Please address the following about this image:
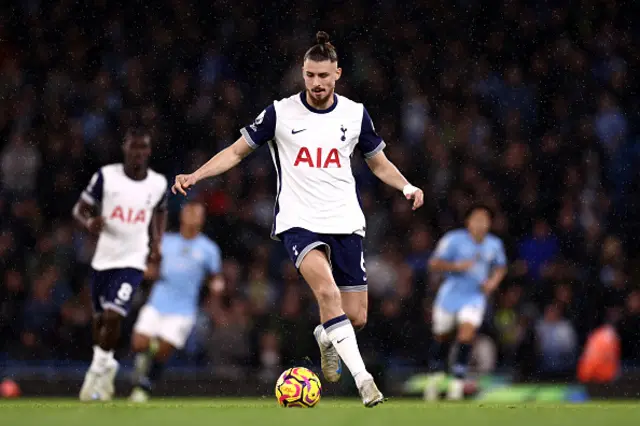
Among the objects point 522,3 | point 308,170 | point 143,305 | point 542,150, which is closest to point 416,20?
point 522,3

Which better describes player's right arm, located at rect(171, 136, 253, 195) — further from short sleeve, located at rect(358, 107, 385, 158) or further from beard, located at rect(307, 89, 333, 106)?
short sleeve, located at rect(358, 107, 385, 158)

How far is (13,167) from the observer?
1633cm

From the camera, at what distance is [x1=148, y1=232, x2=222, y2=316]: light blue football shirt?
46.2 ft

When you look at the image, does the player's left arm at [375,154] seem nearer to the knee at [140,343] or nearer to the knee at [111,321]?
the knee at [111,321]

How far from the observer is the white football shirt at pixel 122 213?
36.9ft

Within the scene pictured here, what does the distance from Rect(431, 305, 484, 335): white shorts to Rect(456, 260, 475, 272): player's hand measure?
432 millimetres

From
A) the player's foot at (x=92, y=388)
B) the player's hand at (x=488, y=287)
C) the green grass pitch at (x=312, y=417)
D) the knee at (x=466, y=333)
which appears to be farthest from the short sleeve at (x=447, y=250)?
the green grass pitch at (x=312, y=417)

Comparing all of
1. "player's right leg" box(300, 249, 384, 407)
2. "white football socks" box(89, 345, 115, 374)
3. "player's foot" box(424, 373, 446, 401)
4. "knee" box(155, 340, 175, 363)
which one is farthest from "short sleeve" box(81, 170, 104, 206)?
"player's foot" box(424, 373, 446, 401)

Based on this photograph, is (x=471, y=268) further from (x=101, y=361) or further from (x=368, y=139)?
(x=368, y=139)

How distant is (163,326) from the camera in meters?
13.8

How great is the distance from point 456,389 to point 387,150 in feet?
15.1

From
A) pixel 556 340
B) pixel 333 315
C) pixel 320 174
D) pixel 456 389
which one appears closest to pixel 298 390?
pixel 333 315

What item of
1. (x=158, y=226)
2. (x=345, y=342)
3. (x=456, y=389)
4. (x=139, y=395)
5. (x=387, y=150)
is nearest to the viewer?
(x=345, y=342)

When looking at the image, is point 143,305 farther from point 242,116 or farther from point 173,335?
point 242,116
